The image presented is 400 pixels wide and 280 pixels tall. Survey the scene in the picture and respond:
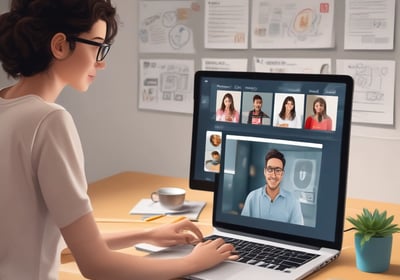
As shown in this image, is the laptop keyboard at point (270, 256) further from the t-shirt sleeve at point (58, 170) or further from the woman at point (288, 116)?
the t-shirt sleeve at point (58, 170)

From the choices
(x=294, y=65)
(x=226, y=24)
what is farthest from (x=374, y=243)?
(x=226, y=24)

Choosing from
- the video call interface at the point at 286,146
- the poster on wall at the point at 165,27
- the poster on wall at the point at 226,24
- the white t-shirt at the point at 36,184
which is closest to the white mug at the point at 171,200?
the video call interface at the point at 286,146

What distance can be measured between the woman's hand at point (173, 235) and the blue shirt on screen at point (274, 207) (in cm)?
13

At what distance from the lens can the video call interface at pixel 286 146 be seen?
4.81 ft

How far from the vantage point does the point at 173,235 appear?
1.51m

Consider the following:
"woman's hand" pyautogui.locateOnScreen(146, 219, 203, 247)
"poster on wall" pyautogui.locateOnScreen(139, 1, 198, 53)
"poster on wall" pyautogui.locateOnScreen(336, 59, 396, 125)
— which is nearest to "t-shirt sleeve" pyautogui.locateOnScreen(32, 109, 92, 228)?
"woman's hand" pyautogui.locateOnScreen(146, 219, 203, 247)

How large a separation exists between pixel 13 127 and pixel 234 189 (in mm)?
606

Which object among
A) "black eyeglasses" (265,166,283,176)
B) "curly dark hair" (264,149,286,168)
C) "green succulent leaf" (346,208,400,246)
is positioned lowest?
"green succulent leaf" (346,208,400,246)

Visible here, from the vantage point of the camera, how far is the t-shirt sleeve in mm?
1138

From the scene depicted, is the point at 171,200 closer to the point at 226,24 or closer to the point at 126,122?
the point at 226,24

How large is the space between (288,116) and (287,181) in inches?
6.5

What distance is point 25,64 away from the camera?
4.07 feet

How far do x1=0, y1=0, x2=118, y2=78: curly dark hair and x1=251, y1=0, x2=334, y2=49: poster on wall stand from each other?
1.49 metres

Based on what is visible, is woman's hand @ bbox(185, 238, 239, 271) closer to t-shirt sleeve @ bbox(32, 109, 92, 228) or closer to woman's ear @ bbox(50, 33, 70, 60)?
t-shirt sleeve @ bbox(32, 109, 92, 228)
